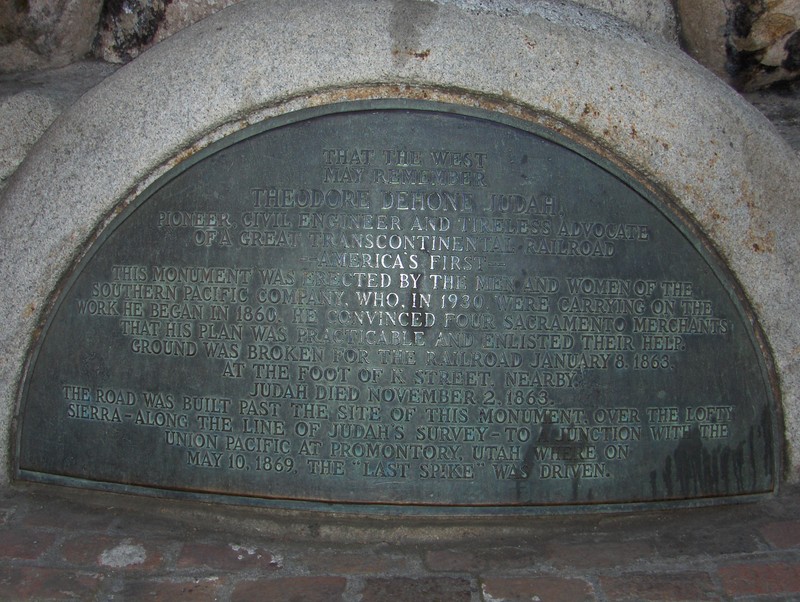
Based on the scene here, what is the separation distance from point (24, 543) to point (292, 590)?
797mm

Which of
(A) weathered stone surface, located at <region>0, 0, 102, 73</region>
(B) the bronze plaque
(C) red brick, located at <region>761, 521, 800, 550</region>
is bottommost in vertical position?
(C) red brick, located at <region>761, 521, 800, 550</region>

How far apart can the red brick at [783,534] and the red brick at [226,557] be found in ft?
4.57

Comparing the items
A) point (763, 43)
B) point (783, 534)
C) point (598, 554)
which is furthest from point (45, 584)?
point (763, 43)

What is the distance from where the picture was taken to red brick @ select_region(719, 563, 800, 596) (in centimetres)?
209

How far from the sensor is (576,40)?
245 cm

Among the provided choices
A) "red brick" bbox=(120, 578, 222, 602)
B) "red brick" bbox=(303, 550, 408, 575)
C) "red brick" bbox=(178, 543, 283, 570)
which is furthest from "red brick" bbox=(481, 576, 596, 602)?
"red brick" bbox=(120, 578, 222, 602)

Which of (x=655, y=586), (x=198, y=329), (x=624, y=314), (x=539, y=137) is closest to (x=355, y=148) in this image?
(x=539, y=137)

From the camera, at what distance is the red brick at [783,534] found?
7.54 ft

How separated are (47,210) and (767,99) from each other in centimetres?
253

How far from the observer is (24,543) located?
7.48 feet

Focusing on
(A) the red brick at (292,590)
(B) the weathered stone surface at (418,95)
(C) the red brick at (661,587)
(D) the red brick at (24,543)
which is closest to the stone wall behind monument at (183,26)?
(B) the weathered stone surface at (418,95)

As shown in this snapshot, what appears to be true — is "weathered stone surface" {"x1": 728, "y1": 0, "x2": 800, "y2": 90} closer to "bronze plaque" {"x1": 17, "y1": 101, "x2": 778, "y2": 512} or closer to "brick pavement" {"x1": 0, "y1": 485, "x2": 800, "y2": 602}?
"bronze plaque" {"x1": 17, "y1": 101, "x2": 778, "y2": 512}

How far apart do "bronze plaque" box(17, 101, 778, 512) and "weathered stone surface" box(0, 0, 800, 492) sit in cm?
7

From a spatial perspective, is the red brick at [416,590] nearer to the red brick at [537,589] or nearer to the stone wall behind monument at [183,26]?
the red brick at [537,589]
